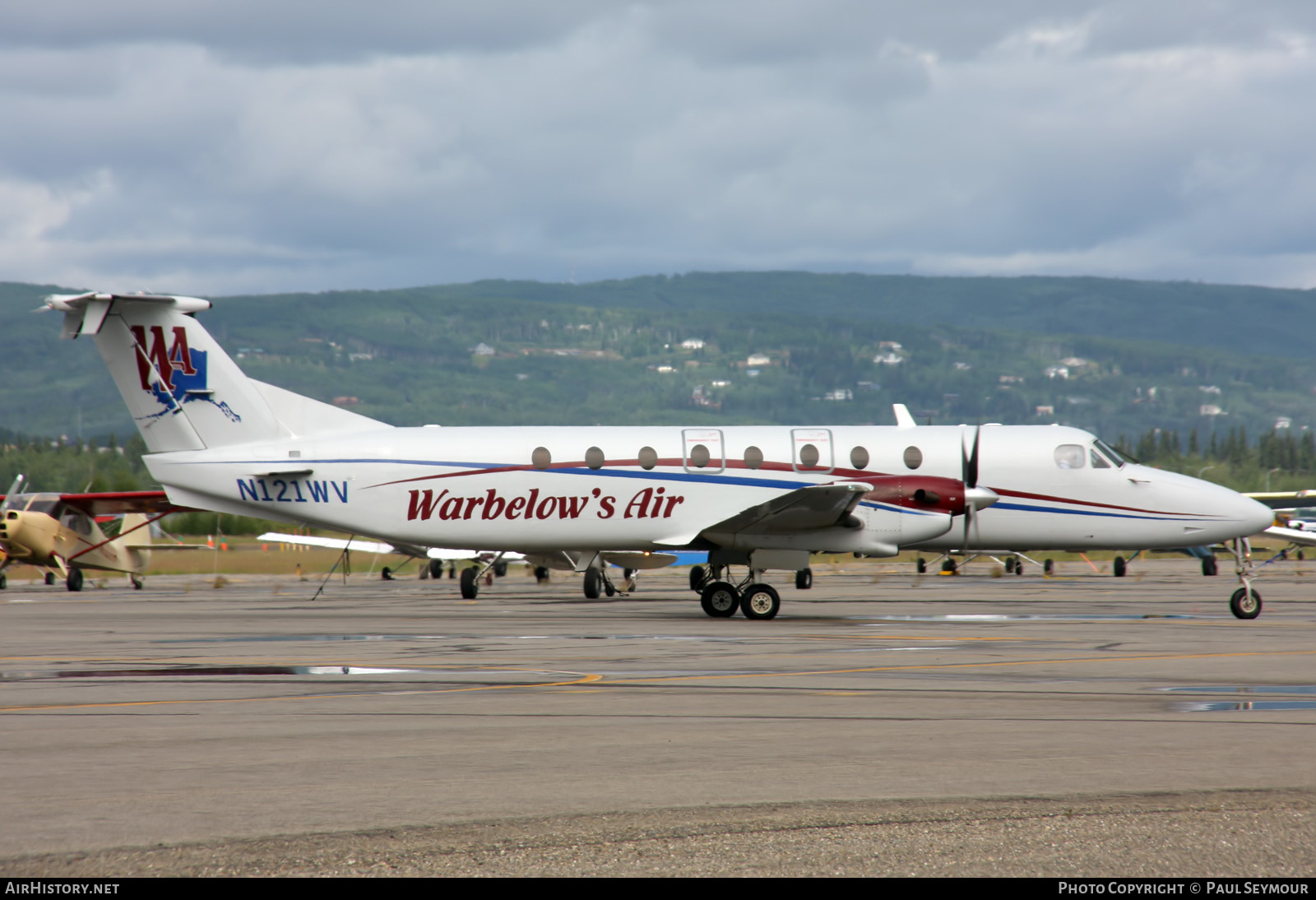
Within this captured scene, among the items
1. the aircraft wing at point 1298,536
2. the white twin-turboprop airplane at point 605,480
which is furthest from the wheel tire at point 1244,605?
the aircraft wing at point 1298,536

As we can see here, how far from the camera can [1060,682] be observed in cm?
1348

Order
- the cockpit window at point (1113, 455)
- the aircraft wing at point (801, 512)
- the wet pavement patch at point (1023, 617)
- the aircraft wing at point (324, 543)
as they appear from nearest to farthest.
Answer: the aircraft wing at point (801, 512)
the wet pavement patch at point (1023, 617)
the cockpit window at point (1113, 455)
the aircraft wing at point (324, 543)

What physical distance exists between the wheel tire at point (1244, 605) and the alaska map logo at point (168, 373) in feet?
67.3

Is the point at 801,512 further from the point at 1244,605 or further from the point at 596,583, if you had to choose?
the point at 596,583

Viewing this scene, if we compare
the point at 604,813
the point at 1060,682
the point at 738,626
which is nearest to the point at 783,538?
the point at 738,626

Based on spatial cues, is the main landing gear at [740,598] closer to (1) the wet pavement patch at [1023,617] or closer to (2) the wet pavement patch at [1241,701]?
(1) the wet pavement patch at [1023,617]

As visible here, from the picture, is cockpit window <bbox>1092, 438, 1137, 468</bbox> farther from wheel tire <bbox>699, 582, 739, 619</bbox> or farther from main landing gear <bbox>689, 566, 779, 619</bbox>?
wheel tire <bbox>699, 582, 739, 619</bbox>

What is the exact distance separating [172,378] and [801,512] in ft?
42.0

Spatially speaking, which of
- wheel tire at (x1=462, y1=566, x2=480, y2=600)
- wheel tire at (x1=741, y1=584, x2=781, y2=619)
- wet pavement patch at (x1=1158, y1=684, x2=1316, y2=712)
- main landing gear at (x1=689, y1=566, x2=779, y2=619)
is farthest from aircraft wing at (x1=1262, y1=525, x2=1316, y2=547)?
wet pavement patch at (x1=1158, y1=684, x2=1316, y2=712)

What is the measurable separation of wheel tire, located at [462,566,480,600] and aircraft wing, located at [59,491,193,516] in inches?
419

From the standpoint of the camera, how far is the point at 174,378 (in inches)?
983

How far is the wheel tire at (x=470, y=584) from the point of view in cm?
3350

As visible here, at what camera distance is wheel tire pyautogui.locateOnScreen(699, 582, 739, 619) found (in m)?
24.8

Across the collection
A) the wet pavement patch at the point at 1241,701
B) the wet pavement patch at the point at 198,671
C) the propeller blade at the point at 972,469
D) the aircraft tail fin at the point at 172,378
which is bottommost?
the wet pavement patch at the point at 198,671
